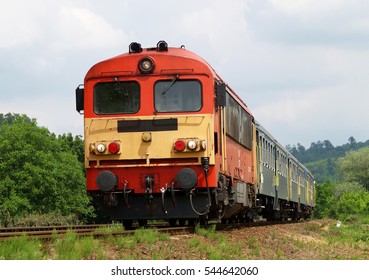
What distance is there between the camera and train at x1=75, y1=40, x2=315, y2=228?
55.5 feet

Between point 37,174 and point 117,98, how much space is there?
5038 centimetres

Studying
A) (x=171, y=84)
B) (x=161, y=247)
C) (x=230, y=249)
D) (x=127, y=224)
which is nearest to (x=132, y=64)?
(x=171, y=84)

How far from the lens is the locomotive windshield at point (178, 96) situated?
677 inches

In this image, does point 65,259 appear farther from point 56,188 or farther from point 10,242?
point 56,188

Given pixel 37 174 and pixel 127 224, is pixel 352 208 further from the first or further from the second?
pixel 127 224

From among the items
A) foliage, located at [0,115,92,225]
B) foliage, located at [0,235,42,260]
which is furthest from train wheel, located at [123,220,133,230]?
foliage, located at [0,115,92,225]

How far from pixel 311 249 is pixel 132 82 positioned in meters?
5.60

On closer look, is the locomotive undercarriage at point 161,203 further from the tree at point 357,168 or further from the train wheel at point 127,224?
the tree at point 357,168

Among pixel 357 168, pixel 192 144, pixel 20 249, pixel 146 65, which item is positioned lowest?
pixel 20 249

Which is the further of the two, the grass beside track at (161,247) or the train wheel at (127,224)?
the train wheel at (127,224)

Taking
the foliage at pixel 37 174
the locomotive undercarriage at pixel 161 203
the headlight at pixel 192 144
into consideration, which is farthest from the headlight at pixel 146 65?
the foliage at pixel 37 174

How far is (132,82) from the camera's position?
17.6 metres

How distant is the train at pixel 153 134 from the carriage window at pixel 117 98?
0.02 meters

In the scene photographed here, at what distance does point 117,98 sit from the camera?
1758 cm
